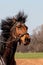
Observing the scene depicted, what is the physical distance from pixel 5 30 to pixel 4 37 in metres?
0.19

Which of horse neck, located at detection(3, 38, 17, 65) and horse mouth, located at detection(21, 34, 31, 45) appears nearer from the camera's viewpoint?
horse mouth, located at detection(21, 34, 31, 45)

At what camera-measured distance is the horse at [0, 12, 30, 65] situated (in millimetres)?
7566

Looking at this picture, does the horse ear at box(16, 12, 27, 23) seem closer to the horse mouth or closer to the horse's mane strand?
the horse's mane strand

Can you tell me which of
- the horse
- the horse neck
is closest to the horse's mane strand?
the horse

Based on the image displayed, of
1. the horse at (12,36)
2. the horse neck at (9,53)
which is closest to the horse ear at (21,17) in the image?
the horse at (12,36)

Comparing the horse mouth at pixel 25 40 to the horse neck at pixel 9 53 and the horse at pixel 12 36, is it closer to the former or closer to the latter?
the horse at pixel 12 36

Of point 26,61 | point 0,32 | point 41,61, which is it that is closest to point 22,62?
point 26,61

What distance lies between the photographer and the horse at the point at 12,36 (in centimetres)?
757

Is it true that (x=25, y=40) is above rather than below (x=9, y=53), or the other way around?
above

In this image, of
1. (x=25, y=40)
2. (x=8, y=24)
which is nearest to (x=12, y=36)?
(x=8, y=24)

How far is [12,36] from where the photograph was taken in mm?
7945

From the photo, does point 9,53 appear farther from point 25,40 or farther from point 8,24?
point 8,24

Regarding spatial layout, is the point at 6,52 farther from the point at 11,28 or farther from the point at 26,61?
the point at 26,61

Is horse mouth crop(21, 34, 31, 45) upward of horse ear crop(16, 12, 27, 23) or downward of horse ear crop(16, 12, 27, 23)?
downward
